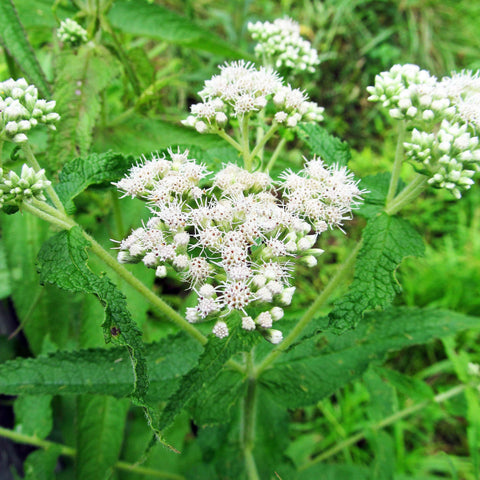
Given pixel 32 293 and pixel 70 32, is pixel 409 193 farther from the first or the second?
pixel 32 293

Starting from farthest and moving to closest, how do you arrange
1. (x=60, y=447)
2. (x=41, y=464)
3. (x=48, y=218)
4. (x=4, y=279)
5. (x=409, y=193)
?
(x=4, y=279) → (x=60, y=447) → (x=41, y=464) → (x=409, y=193) → (x=48, y=218)

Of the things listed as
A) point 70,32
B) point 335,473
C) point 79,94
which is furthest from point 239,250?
point 335,473

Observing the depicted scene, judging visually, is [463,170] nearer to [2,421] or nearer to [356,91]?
[2,421]

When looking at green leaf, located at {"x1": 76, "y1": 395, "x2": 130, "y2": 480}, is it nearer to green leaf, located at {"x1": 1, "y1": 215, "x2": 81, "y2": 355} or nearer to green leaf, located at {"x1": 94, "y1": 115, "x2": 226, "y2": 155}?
green leaf, located at {"x1": 1, "y1": 215, "x2": 81, "y2": 355}

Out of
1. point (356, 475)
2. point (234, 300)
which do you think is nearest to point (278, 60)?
point (234, 300)

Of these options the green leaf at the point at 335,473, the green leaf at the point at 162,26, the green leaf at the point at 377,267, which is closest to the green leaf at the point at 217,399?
the green leaf at the point at 377,267

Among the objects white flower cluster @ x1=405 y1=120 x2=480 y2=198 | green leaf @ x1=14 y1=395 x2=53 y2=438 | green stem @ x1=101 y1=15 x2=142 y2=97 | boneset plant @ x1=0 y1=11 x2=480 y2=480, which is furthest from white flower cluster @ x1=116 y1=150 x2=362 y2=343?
green leaf @ x1=14 y1=395 x2=53 y2=438
